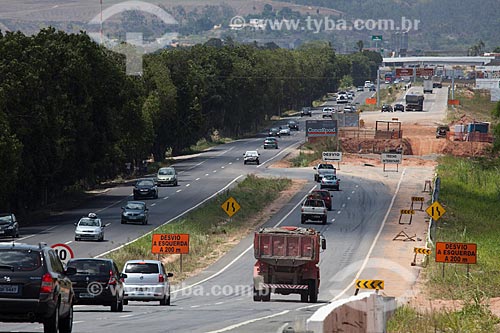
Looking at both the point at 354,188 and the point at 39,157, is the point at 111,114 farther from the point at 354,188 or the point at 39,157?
the point at 354,188

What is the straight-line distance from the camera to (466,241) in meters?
63.4

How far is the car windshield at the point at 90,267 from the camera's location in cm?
3031

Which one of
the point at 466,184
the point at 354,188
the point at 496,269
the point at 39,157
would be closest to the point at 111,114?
the point at 39,157

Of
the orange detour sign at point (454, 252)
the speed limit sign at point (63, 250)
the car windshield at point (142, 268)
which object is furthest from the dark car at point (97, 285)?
the orange detour sign at point (454, 252)

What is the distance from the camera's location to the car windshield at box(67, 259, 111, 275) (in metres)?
30.3

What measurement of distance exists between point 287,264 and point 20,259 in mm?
19927

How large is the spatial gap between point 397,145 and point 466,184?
37.5 meters

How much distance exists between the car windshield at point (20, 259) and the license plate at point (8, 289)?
1.07 feet

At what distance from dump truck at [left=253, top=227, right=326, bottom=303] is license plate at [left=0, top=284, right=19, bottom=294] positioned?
19.9 m

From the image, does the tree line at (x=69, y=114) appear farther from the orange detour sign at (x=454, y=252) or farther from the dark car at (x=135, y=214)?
the orange detour sign at (x=454, y=252)

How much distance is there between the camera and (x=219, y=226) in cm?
7394

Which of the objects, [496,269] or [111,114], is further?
[111,114]

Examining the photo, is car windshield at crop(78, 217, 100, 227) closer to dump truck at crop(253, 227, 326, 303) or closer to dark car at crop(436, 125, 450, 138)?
dump truck at crop(253, 227, 326, 303)

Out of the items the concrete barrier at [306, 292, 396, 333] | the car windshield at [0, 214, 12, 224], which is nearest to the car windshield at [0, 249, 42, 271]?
the concrete barrier at [306, 292, 396, 333]
